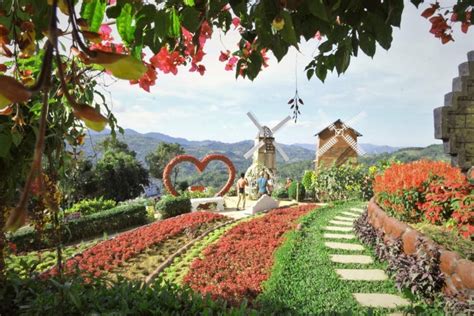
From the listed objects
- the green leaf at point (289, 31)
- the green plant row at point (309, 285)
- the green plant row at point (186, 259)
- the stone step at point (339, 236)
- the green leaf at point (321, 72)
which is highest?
the green leaf at point (321, 72)

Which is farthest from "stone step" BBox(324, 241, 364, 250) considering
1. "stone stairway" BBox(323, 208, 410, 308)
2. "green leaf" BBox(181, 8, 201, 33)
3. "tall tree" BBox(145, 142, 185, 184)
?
"tall tree" BBox(145, 142, 185, 184)

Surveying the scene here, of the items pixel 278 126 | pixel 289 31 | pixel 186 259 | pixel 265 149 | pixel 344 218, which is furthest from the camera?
pixel 278 126

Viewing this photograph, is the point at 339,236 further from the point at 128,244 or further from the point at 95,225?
the point at 95,225

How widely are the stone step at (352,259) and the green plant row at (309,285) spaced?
16cm

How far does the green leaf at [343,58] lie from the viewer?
5.59 feet

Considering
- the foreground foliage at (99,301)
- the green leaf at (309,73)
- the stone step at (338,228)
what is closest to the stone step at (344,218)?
the stone step at (338,228)

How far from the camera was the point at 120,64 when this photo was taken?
0.38 m

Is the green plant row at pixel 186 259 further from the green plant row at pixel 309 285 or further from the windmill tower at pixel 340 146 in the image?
the windmill tower at pixel 340 146

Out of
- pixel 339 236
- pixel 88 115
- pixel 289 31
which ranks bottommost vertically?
pixel 339 236

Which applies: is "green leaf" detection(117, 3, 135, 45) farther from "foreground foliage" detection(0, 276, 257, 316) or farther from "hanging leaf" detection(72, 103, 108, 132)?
"foreground foliage" detection(0, 276, 257, 316)

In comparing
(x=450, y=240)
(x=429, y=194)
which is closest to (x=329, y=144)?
(x=429, y=194)

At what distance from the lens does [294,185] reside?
1841cm

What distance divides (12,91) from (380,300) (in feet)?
19.1

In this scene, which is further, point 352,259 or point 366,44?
point 352,259
